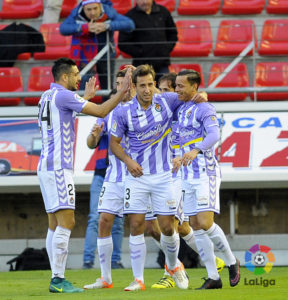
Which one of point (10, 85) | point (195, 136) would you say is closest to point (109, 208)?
point (195, 136)

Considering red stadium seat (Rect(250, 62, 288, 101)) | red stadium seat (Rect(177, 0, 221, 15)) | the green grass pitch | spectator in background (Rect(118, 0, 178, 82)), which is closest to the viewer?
the green grass pitch

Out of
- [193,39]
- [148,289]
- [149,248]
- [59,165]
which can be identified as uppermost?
[193,39]

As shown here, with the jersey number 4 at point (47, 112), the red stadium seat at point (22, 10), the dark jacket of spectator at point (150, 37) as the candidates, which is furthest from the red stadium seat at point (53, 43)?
the jersey number 4 at point (47, 112)

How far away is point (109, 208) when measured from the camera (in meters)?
8.66

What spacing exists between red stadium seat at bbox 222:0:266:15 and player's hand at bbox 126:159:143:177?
26.0 ft

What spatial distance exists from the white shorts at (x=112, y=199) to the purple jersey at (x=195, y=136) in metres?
0.82

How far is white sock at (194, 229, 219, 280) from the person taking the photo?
786cm

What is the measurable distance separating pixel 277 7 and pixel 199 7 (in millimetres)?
1363

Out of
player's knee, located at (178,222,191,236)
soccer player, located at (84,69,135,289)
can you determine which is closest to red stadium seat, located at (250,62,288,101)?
player's knee, located at (178,222,191,236)

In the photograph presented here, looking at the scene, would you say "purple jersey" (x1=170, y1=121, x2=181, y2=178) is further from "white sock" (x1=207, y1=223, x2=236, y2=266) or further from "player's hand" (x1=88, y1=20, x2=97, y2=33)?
"player's hand" (x1=88, y1=20, x2=97, y2=33)

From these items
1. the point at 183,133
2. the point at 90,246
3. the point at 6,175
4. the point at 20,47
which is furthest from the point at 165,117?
the point at 20,47

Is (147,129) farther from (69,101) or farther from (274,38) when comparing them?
(274,38)

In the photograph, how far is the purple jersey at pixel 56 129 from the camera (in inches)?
316

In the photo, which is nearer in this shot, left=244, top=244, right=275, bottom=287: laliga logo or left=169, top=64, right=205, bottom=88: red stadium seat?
left=244, top=244, right=275, bottom=287: laliga logo
